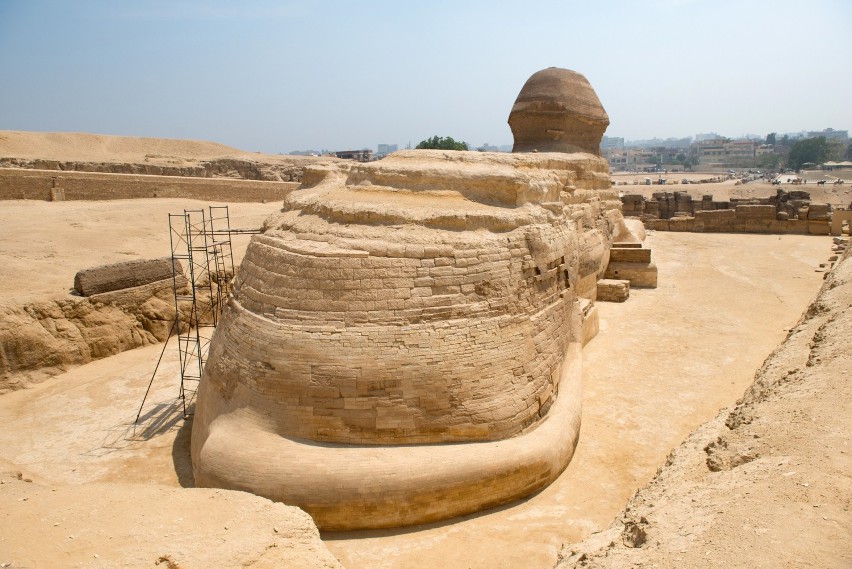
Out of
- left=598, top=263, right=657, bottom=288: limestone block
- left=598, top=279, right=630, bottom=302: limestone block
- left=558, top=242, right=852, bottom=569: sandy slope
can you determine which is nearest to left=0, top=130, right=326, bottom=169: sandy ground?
left=598, top=263, right=657, bottom=288: limestone block

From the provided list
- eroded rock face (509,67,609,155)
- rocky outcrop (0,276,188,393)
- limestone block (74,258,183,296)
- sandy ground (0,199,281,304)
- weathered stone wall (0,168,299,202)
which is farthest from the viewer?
weathered stone wall (0,168,299,202)

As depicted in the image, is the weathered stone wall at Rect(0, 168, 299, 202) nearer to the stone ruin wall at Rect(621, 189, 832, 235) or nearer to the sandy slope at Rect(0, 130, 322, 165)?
the sandy slope at Rect(0, 130, 322, 165)

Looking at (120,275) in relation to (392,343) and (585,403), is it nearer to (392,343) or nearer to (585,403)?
(392,343)

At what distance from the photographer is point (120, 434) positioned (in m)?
7.93

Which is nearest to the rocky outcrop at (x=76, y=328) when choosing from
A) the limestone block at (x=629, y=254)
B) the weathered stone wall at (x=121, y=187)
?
the limestone block at (x=629, y=254)

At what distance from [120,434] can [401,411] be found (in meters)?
4.74

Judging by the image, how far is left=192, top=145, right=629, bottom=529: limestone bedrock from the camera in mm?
5438

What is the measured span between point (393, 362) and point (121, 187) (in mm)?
19510

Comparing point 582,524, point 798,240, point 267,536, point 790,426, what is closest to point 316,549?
point 267,536

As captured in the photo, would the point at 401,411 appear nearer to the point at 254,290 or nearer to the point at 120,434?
the point at 254,290

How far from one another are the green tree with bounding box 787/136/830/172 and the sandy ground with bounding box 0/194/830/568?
62.2 metres

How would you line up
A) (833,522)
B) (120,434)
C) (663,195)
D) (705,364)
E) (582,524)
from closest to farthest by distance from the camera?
Result: (833,522)
(582,524)
(120,434)
(705,364)
(663,195)

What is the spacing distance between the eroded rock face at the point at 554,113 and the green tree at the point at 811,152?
65.6m

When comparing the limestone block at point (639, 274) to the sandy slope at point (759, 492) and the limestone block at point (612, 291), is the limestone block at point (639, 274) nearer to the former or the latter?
the limestone block at point (612, 291)
